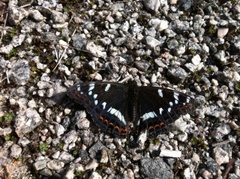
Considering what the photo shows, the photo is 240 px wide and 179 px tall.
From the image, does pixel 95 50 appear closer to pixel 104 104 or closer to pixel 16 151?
pixel 104 104

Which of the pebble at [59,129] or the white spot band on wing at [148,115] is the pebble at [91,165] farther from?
the white spot band on wing at [148,115]

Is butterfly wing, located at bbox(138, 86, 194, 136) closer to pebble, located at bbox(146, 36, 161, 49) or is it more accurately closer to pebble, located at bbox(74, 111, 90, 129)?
pebble, located at bbox(74, 111, 90, 129)

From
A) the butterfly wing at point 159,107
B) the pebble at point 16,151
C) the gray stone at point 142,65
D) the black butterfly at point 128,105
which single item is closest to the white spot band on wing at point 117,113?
the black butterfly at point 128,105

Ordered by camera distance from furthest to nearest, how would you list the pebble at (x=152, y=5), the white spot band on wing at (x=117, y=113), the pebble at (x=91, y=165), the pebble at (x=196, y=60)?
the pebble at (x=152, y=5) → the pebble at (x=196, y=60) → the white spot band on wing at (x=117, y=113) → the pebble at (x=91, y=165)

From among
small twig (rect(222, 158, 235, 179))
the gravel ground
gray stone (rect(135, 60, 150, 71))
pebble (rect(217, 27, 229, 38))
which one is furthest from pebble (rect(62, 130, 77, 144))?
pebble (rect(217, 27, 229, 38))

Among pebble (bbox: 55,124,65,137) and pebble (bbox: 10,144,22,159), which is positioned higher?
pebble (bbox: 55,124,65,137)

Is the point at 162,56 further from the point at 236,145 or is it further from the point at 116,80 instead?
the point at 236,145

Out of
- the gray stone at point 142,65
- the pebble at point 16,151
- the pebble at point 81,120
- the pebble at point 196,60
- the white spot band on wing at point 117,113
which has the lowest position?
the pebble at point 16,151

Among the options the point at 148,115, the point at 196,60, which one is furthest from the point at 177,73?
the point at 148,115

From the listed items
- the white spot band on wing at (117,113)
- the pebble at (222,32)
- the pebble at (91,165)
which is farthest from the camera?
the pebble at (222,32)
